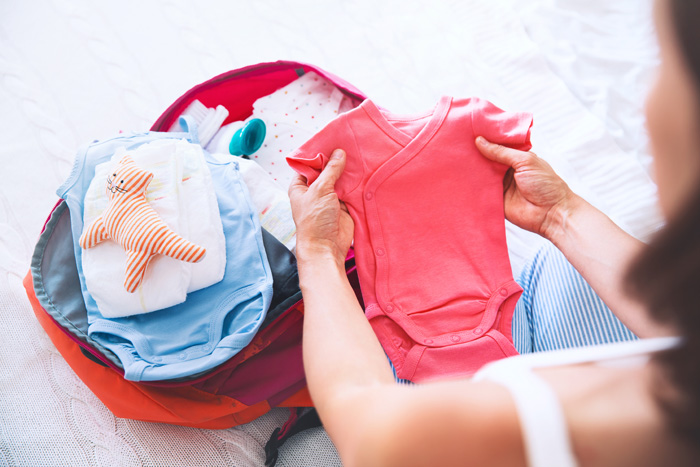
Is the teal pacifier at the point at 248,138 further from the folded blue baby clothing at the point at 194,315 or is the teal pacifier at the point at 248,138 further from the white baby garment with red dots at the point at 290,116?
the folded blue baby clothing at the point at 194,315

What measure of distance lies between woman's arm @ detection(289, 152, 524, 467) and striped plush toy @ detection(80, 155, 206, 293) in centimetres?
21

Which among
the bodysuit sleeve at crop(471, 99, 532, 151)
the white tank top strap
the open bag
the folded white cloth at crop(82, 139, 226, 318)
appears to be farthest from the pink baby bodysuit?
the white tank top strap

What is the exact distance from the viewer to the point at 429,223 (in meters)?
0.87

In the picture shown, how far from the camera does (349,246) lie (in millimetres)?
853

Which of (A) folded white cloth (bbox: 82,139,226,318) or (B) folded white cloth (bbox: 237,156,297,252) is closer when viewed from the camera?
(A) folded white cloth (bbox: 82,139,226,318)

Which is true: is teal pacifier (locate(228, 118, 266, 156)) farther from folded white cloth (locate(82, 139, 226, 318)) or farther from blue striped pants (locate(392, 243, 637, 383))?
blue striped pants (locate(392, 243, 637, 383))

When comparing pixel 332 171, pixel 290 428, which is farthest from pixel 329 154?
pixel 290 428

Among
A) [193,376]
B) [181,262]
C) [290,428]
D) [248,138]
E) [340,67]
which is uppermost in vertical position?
[340,67]

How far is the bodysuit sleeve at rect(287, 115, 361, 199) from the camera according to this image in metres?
0.82

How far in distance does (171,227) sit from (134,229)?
0.20 ft

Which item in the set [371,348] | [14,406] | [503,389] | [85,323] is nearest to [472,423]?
[503,389]

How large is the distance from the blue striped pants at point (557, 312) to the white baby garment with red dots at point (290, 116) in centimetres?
57

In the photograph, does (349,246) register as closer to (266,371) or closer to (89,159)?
(266,371)

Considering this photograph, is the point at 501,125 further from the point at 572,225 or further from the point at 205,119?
the point at 205,119
